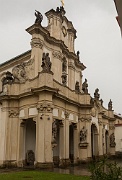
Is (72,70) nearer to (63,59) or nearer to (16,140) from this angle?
(63,59)

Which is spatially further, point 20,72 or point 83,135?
point 20,72

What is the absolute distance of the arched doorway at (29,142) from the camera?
2289 cm

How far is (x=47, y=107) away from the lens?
64.7 ft

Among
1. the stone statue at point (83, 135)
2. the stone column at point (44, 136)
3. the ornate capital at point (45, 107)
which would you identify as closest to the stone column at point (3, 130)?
the stone column at point (44, 136)

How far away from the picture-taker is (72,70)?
A: 30828 millimetres

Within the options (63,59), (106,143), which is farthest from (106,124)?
(63,59)

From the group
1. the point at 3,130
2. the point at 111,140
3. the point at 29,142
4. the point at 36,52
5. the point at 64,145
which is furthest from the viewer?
the point at 111,140

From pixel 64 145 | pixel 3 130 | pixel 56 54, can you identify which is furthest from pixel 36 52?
pixel 64 145

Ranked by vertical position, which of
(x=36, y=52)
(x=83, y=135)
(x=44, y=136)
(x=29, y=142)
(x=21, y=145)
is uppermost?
(x=36, y=52)

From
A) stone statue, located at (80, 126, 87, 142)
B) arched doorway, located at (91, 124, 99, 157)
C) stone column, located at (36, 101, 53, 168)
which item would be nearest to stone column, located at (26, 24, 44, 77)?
stone column, located at (36, 101, 53, 168)

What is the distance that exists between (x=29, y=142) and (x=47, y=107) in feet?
18.4

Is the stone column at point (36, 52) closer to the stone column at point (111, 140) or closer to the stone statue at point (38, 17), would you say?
the stone statue at point (38, 17)

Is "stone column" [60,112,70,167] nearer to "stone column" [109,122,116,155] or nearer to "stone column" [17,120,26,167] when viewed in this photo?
"stone column" [17,120,26,167]

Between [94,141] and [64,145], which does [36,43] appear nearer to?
[64,145]
